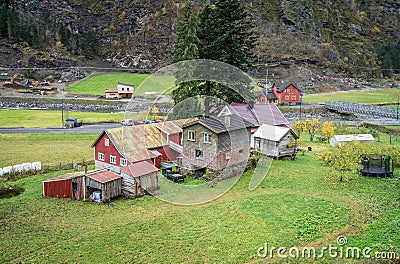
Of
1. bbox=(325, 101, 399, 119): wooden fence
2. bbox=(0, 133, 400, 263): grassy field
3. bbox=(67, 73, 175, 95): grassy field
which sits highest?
bbox=(67, 73, 175, 95): grassy field

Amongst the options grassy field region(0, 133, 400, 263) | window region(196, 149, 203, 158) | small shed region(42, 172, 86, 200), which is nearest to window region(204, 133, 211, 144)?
window region(196, 149, 203, 158)

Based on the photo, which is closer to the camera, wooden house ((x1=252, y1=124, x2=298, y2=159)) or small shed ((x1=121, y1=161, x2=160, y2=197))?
small shed ((x1=121, y1=161, x2=160, y2=197))

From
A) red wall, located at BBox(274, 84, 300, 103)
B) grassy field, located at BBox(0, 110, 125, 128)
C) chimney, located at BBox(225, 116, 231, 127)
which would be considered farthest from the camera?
red wall, located at BBox(274, 84, 300, 103)

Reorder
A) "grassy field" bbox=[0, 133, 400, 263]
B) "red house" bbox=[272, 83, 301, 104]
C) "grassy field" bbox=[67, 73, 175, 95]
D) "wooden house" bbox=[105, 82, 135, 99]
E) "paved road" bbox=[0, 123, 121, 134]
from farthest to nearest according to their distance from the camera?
"grassy field" bbox=[67, 73, 175, 95] < "wooden house" bbox=[105, 82, 135, 99] < "red house" bbox=[272, 83, 301, 104] < "paved road" bbox=[0, 123, 121, 134] < "grassy field" bbox=[0, 133, 400, 263]

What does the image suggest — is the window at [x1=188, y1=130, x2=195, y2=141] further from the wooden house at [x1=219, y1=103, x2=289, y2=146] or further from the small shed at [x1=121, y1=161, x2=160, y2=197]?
the wooden house at [x1=219, y1=103, x2=289, y2=146]

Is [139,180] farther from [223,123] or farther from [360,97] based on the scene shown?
[360,97]

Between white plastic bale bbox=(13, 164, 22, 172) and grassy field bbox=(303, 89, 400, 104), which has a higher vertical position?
grassy field bbox=(303, 89, 400, 104)

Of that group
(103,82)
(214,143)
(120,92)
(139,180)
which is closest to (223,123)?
(214,143)

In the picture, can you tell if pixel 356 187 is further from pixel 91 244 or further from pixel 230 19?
pixel 230 19
